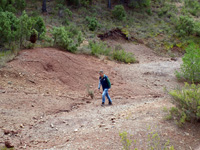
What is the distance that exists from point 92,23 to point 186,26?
9595 mm

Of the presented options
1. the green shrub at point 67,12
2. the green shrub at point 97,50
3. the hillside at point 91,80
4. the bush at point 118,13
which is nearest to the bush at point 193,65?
the hillside at point 91,80

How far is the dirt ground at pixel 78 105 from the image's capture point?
170 inches

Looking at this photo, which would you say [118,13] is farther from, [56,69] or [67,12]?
[56,69]

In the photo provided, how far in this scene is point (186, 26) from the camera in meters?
21.4

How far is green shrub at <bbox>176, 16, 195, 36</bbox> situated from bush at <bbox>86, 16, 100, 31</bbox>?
27.7 ft

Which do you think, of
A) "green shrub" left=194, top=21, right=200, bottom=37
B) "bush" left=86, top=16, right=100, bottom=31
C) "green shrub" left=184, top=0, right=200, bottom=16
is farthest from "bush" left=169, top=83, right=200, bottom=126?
"green shrub" left=184, top=0, right=200, bottom=16

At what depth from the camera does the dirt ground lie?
170 inches

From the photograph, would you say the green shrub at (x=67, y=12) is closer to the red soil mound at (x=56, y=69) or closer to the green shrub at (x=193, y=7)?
the red soil mound at (x=56, y=69)

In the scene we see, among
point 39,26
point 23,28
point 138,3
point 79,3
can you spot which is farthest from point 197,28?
point 23,28

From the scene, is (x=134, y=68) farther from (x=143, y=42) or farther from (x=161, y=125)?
(x=161, y=125)

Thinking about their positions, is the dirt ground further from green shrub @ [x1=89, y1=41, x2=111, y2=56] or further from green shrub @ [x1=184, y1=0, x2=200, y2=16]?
green shrub @ [x1=184, y1=0, x2=200, y2=16]

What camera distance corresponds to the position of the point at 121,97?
885cm

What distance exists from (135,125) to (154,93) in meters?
5.05

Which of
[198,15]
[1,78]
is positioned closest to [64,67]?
[1,78]
